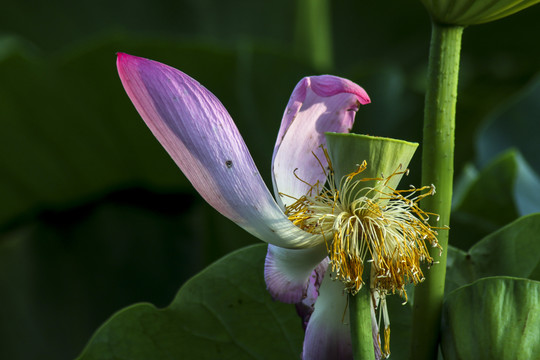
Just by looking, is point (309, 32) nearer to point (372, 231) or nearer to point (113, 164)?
point (113, 164)

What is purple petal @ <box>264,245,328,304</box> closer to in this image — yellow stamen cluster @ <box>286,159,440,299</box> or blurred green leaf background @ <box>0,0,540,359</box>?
yellow stamen cluster @ <box>286,159,440,299</box>

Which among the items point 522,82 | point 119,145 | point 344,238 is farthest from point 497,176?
point 522,82

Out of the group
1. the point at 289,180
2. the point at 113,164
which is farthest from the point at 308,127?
the point at 113,164

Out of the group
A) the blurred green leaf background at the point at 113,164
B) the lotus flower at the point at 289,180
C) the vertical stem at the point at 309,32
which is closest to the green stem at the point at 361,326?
the lotus flower at the point at 289,180

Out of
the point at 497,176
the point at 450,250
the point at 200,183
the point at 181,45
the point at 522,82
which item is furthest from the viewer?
the point at 522,82

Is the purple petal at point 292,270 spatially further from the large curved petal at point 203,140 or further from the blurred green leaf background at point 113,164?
the blurred green leaf background at point 113,164

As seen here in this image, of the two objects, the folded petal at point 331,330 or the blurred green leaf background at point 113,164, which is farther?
the blurred green leaf background at point 113,164

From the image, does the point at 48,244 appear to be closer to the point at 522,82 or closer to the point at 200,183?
the point at 200,183
